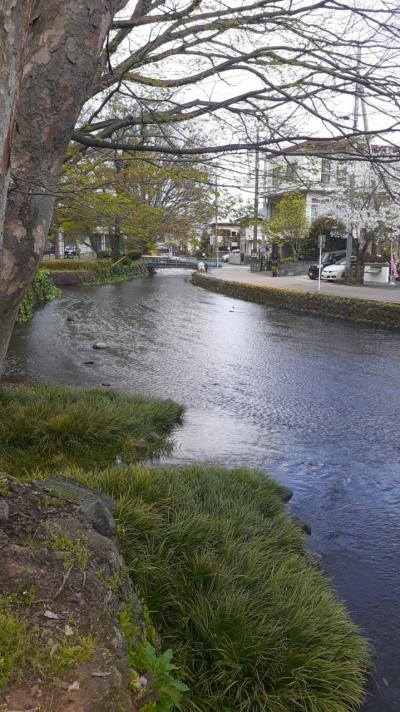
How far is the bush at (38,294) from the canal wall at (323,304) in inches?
301

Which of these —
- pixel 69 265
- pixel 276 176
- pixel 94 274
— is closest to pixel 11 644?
pixel 276 176

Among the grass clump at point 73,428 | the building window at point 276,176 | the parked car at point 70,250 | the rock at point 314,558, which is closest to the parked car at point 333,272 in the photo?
the building window at point 276,176

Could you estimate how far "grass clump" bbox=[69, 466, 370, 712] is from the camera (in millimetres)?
2688

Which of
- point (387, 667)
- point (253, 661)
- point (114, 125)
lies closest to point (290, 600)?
point (253, 661)

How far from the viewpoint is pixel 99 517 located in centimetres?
288

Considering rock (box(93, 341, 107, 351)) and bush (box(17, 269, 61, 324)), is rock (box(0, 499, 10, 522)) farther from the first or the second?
bush (box(17, 269, 61, 324))

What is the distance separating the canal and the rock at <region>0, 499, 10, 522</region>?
1.99 meters

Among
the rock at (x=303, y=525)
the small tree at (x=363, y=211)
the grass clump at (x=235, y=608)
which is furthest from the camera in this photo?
the small tree at (x=363, y=211)

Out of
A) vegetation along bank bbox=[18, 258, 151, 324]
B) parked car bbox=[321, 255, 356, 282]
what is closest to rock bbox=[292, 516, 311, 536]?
vegetation along bank bbox=[18, 258, 151, 324]

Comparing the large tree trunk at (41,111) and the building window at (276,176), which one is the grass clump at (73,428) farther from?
the building window at (276,176)

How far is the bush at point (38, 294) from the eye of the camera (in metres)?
16.1

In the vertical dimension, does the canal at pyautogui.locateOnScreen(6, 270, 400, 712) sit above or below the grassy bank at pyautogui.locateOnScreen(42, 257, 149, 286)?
below

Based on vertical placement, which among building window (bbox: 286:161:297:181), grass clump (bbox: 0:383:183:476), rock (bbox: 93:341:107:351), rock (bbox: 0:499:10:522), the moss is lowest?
rock (bbox: 93:341:107:351)

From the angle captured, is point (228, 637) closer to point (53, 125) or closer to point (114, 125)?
point (53, 125)
